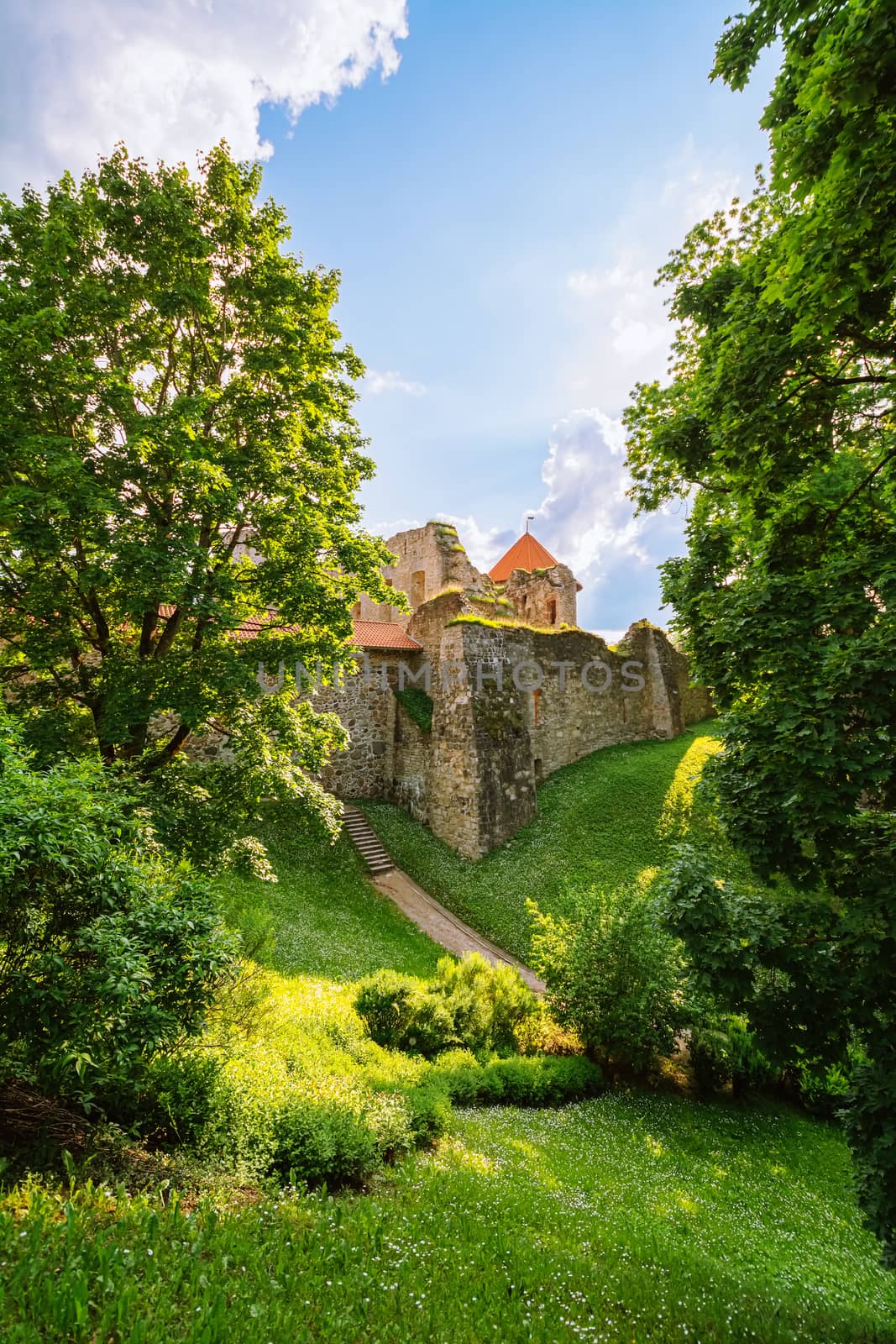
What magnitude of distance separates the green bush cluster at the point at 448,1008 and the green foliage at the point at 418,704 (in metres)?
8.59

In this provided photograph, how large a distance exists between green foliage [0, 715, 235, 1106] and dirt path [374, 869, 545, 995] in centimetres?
919

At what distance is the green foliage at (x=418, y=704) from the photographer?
17359 millimetres

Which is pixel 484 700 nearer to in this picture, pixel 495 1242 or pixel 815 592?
pixel 815 592

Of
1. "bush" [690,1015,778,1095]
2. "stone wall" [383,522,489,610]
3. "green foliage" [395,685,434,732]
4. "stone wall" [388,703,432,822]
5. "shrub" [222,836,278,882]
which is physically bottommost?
"bush" [690,1015,778,1095]

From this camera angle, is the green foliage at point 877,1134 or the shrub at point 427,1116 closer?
the green foliage at point 877,1134

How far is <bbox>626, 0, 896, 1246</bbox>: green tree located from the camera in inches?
131

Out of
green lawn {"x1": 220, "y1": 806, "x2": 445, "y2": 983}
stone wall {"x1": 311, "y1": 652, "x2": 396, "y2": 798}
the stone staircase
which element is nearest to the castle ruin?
stone wall {"x1": 311, "y1": 652, "x2": 396, "y2": 798}

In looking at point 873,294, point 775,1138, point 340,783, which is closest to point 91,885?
point 873,294

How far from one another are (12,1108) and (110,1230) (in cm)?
135

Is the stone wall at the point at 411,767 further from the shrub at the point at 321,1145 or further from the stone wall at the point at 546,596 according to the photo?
the shrub at the point at 321,1145

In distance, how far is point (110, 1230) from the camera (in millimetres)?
2965

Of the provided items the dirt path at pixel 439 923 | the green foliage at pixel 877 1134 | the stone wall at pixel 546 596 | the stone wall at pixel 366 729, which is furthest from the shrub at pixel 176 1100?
the stone wall at pixel 546 596

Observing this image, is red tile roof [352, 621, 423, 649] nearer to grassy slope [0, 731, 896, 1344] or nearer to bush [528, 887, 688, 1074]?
grassy slope [0, 731, 896, 1344]

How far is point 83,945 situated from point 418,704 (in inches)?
572
